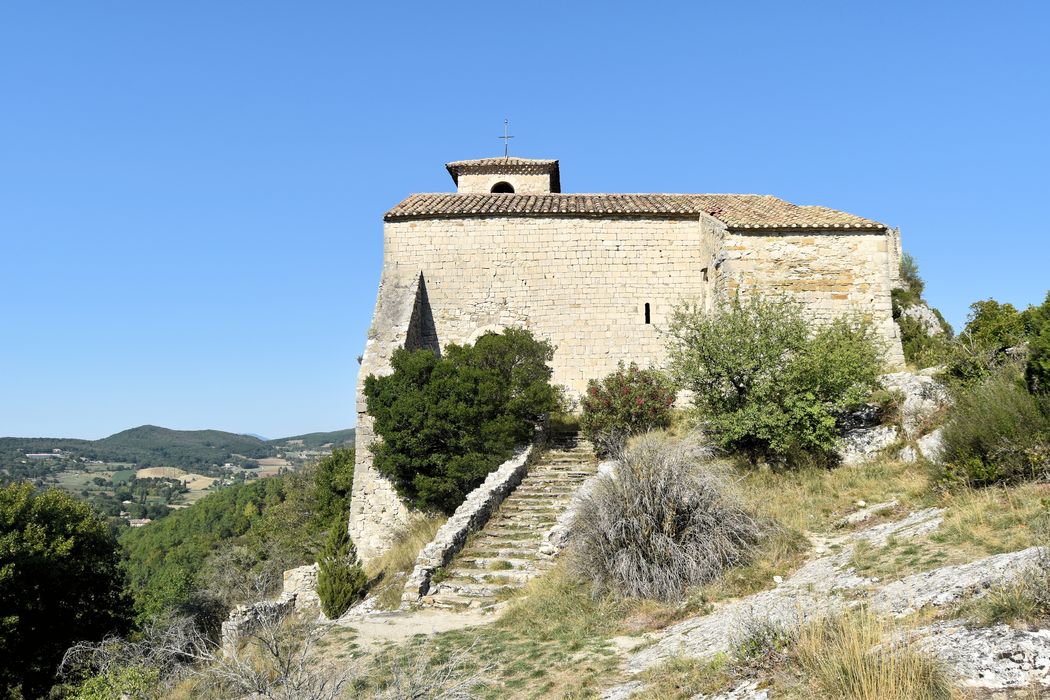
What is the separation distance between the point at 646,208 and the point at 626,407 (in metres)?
6.89

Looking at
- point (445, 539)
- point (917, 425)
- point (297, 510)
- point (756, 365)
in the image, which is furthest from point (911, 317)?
point (297, 510)

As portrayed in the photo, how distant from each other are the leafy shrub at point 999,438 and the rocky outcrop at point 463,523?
759 centimetres

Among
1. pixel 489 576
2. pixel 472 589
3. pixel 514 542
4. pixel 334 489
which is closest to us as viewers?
pixel 472 589

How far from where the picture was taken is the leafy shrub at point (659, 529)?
25.6ft

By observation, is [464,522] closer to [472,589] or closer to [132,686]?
[472,589]

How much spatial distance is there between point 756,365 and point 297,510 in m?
26.0

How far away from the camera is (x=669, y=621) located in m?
7.00

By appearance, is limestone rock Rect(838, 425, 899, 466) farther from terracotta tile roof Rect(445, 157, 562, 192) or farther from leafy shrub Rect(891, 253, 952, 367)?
terracotta tile roof Rect(445, 157, 562, 192)

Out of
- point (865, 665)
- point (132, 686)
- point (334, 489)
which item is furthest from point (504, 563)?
point (334, 489)

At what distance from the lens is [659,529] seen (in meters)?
8.30

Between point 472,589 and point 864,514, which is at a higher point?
point 864,514

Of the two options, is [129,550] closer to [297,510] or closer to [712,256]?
[297,510]

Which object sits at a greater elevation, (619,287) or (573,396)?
(619,287)

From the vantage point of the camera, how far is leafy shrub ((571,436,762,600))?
7.80m
